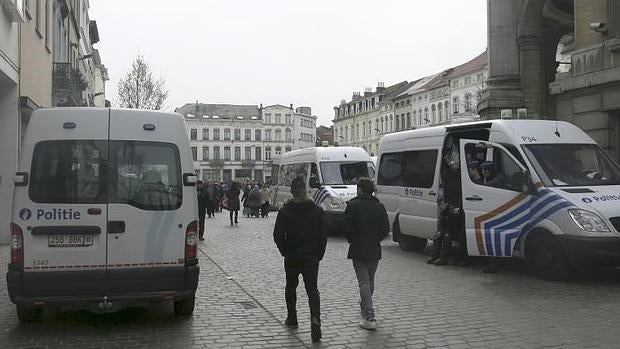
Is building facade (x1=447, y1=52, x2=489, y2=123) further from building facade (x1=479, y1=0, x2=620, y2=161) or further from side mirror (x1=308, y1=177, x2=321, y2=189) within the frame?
side mirror (x1=308, y1=177, x2=321, y2=189)

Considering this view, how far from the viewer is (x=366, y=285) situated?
7145mm

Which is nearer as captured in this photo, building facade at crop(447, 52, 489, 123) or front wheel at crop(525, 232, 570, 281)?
front wheel at crop(525, 232, 570, 281)

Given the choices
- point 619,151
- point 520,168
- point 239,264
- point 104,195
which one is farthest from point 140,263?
point 619,151

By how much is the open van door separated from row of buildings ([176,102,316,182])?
359 ft

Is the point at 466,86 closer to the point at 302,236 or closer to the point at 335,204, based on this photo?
the point at 335,204

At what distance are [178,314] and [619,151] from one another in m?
12.4


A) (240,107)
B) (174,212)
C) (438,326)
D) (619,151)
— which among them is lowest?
(438,326)

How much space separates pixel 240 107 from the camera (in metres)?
126

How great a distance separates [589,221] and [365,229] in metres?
4.15

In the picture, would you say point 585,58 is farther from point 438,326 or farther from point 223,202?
point 223,202

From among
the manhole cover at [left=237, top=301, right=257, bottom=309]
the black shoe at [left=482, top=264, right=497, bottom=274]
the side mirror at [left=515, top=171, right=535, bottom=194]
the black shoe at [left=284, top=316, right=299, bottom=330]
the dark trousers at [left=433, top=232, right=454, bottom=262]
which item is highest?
the side mirror at [left=515, top=171, right=535, bottom=194]

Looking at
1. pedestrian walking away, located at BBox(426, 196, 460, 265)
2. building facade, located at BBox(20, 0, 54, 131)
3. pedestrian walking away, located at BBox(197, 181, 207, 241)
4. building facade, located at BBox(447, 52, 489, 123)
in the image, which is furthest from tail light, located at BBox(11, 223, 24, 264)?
building facade, located at BBox(447, 52, 489, 123)

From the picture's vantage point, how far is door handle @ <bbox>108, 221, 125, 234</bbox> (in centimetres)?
687

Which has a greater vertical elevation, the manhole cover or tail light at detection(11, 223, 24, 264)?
tail light at detection(11, 223, 24, 264)
